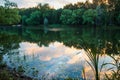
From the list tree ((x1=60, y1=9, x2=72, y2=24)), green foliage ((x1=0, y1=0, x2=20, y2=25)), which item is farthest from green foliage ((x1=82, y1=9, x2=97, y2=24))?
green foliage ((x1=0, y1=0, x2=20, y2=25))

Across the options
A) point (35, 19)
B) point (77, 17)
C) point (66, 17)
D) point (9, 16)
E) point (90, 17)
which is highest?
point (9, 16)

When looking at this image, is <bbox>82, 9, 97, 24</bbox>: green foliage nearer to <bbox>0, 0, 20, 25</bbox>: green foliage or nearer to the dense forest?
the dense forest

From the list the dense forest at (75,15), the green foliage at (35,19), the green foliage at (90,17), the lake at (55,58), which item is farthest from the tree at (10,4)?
the green foliage at (35,19)

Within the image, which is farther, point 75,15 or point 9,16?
point 75,15

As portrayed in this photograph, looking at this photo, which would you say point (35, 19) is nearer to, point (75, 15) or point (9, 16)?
point (75, 15)

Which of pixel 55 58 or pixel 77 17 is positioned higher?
pixel 55 58

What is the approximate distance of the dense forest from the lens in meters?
57.5

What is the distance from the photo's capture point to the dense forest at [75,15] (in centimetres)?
5751

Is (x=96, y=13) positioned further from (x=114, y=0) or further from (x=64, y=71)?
(x=64, y=71)

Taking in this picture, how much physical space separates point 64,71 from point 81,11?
71483mm

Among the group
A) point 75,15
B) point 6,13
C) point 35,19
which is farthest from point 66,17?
point 6,13

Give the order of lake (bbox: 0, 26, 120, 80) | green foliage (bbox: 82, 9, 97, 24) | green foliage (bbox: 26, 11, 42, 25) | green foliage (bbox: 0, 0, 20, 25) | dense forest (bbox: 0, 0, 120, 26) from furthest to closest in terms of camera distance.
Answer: green foliage (bbox: 26, 11, 42, 25)
green foliage (bbox: 82, 9, 97, 24)
dense forest (bbox: 0, 0, 120, 26)
green foliage (bbox: 0, 0, 20, 25)
lake (bbox: 0, 26, 120, 80)

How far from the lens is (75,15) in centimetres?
7969

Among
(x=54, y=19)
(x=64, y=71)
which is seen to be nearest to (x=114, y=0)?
(x=54, y=19)
